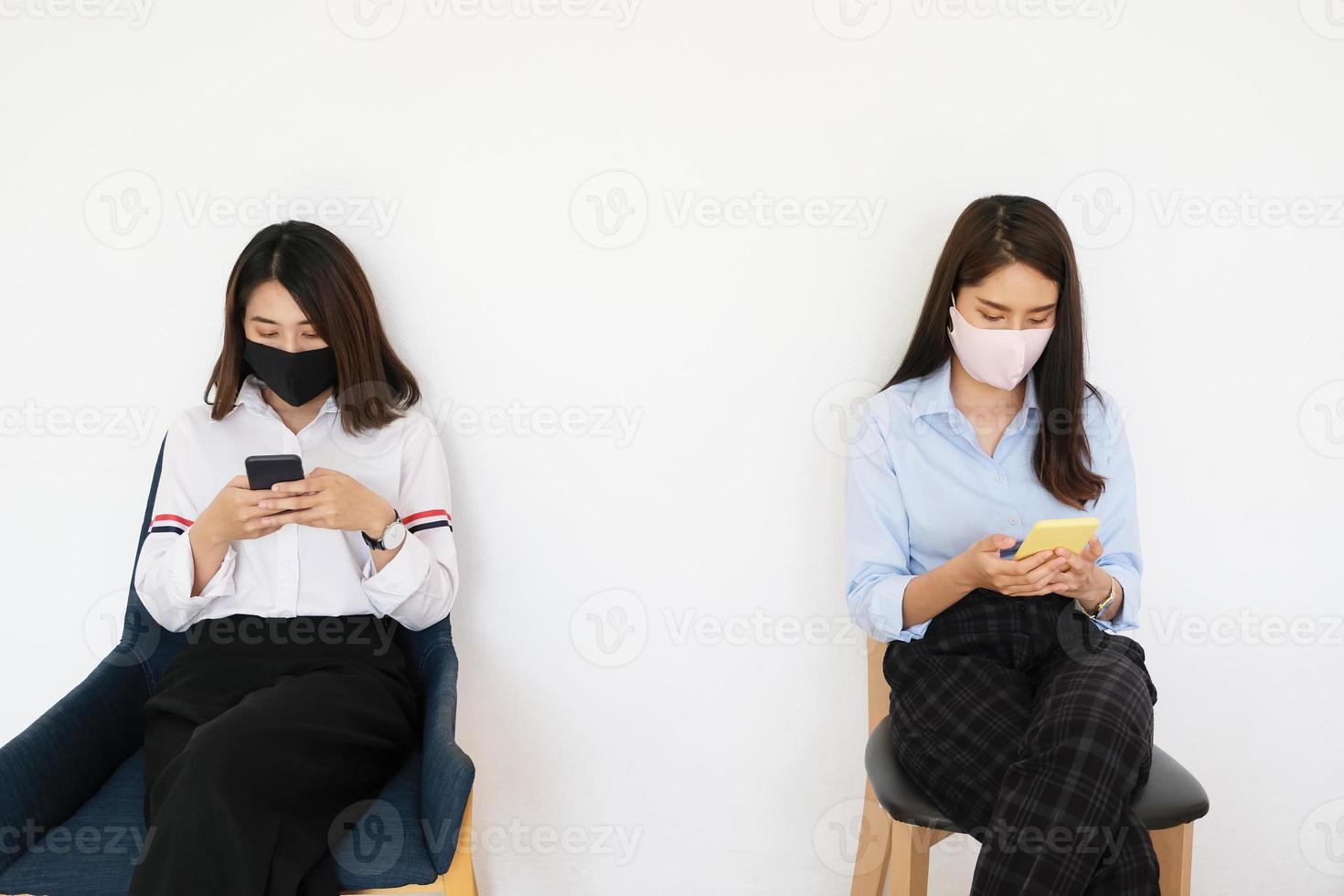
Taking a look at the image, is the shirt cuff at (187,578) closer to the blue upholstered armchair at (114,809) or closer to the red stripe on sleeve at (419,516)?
the blue upholstered armchair at (114,809)

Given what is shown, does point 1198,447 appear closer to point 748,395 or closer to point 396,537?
point 748,395

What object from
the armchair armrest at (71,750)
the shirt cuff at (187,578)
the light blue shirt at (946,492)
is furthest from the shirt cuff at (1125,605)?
the armchair armrest at (71,750)

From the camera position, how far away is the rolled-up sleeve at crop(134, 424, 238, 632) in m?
1.90

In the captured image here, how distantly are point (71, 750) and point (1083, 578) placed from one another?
182 centimetres

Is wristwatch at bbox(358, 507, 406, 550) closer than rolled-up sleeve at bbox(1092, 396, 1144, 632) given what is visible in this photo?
Yes

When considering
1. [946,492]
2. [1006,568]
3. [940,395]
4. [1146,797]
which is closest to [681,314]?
[940,395]

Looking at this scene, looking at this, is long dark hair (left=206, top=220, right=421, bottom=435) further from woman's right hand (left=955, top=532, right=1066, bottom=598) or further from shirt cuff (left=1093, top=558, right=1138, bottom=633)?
shirt cuff (left=1093, top=558, right=1138, bottom=633)

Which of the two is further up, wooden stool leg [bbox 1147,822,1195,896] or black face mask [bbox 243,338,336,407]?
black face mask [bbox 243,338,336,407]

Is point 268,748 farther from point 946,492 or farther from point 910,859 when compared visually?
point 946,492

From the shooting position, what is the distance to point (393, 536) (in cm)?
193

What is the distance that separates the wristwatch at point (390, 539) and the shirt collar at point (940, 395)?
1045mm

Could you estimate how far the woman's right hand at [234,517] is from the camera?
1823 millimetres

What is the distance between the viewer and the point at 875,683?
2127 mm

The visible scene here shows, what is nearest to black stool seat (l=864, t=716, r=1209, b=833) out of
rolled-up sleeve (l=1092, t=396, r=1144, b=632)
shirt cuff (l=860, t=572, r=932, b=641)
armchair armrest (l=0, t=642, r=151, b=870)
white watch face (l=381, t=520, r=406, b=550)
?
shirt cuff (l=860, t=572, r=932, b=641)
